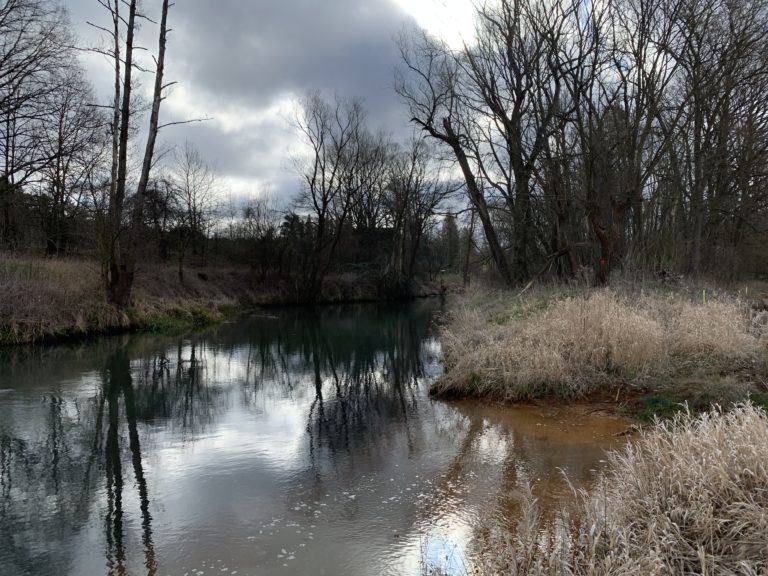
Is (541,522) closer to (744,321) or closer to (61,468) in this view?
(61,468)

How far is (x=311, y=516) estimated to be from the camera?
5.00 meters

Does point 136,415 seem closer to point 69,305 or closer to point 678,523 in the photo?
point 678,523

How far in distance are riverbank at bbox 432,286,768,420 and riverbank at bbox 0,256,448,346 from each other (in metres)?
12.1

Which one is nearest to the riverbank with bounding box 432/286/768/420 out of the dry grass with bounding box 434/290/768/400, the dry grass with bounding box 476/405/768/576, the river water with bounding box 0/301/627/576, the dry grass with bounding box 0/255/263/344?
the dry grass with bounding box 434/290/768/400

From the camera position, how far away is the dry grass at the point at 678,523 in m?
2.92

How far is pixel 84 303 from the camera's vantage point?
17203 mm

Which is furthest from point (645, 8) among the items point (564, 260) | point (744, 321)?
point (744, 321)

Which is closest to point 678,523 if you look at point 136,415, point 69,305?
point 136,415

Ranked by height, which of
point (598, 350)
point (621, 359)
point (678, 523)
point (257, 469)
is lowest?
point (257, 469)

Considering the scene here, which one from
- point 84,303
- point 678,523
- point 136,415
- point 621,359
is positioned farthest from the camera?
point 84,303

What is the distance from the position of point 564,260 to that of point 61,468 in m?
18.0

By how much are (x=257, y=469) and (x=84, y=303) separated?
1358 centimetres

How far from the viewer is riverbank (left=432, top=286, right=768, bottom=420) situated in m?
7.71

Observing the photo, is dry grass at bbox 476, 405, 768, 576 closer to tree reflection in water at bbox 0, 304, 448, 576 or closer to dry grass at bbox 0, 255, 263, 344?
tree reflection in water at bbox 0, 304, 448, 576
